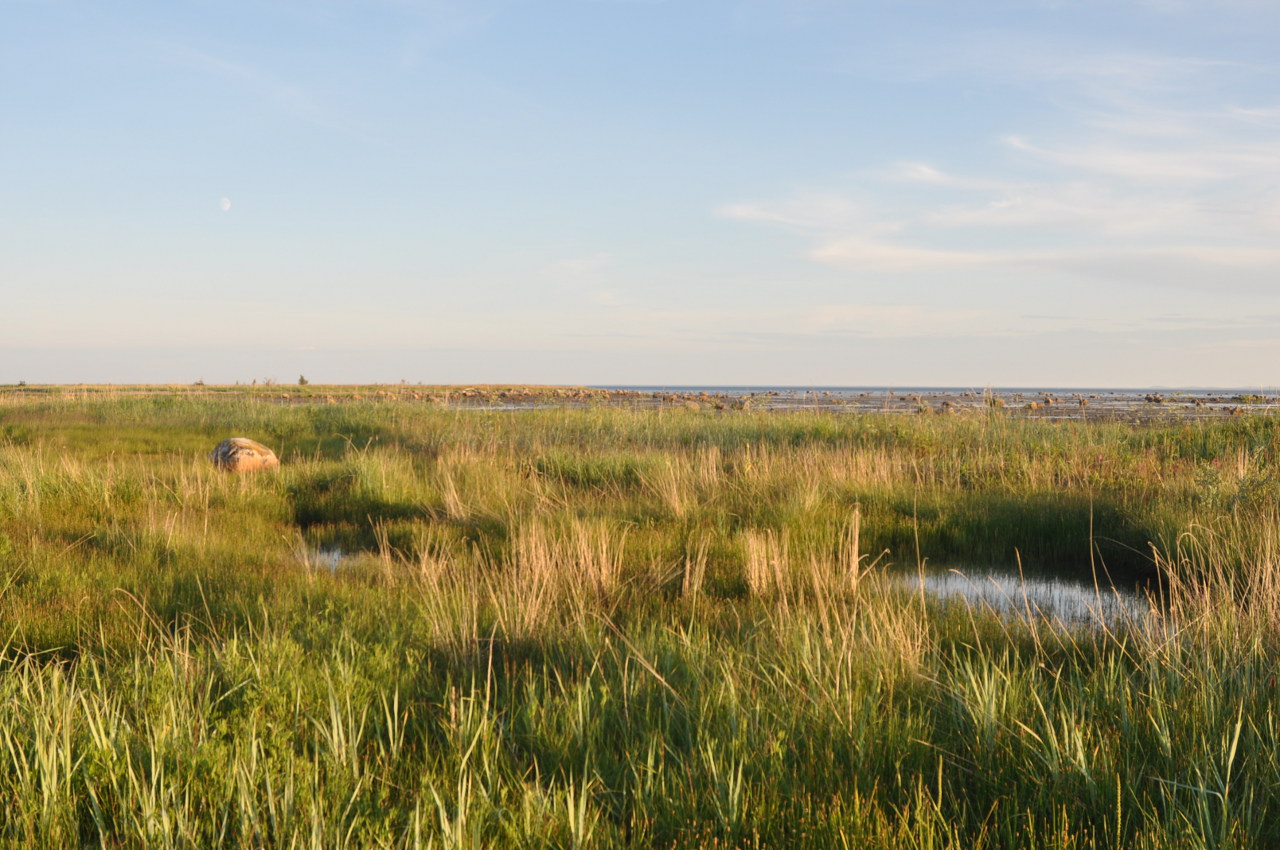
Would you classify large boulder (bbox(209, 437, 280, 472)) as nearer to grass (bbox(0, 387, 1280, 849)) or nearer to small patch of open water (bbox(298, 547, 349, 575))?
grass (bbox(0, 387, 1280, 849))

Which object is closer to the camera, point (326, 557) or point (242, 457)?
point (326, 557)

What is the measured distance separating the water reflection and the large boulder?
8.65 metres

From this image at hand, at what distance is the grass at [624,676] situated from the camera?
2.43 meters

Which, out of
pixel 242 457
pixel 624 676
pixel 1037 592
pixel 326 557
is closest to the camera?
pixel 624 676

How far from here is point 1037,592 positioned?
6.27m

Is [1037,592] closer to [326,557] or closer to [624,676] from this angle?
[624,676]

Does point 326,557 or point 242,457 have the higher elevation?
point 242,457

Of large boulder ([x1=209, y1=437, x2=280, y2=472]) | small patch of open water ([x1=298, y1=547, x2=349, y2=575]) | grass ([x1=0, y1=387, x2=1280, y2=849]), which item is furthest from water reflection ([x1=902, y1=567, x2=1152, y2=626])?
large boulder ([x1=209, y1=437, x2=280, y2=472])

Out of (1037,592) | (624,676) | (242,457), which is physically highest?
(242,457)

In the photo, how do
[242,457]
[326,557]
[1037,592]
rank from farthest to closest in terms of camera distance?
[242,457], [326,557], [1037,592]

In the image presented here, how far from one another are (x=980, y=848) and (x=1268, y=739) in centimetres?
144

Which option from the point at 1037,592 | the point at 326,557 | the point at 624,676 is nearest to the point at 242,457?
the point at 326,557

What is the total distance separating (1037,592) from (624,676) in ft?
14.2

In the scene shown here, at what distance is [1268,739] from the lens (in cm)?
296
